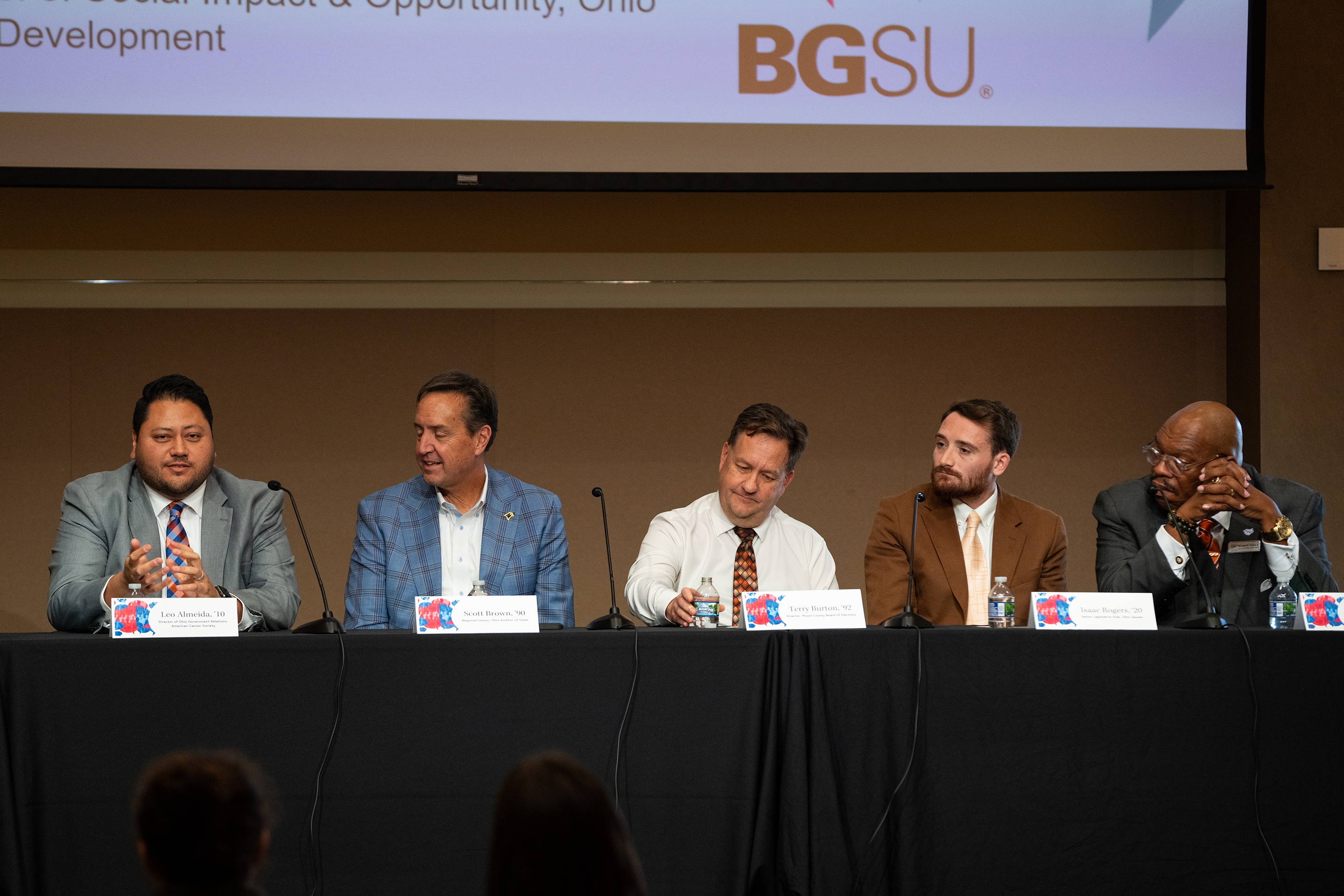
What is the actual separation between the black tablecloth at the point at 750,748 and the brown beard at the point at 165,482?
23.2 inches

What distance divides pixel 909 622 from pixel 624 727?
0.62 metres

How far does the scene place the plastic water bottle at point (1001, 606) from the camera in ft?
8.57

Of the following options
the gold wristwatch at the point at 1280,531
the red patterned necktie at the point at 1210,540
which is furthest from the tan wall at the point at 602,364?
the gold wristwatch at the point at 1280,531

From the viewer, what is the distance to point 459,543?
9.89ft

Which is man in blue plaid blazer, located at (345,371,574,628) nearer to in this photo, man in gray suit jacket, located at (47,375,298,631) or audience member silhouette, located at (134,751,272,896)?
man in gray suit jacket, located at (47,375,298,631)

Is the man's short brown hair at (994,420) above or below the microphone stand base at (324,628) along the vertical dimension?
above

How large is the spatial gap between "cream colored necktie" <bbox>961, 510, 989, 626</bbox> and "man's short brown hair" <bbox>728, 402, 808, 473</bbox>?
48 cm

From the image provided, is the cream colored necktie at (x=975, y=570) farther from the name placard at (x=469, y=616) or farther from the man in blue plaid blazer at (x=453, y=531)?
the name placard at (x=469, y=616)

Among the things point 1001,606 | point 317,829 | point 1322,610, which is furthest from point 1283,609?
point 317,829

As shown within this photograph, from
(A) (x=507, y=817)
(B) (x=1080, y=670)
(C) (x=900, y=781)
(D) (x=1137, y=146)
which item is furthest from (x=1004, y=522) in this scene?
(A) (x=507, y=817)

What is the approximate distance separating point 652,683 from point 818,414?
2.50 metres

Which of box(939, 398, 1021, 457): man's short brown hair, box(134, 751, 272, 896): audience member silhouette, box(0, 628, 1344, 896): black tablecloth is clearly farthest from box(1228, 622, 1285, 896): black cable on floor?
box(134, 751, 272, 896): audience member silhouette

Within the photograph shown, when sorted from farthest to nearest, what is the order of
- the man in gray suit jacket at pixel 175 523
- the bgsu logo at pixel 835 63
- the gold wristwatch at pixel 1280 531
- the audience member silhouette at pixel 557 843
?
the bgsu logo at pixel 835 63 < the gold wristwatch at pixel 1280 531 < the man in gray suit jacket at pixel 175 523 < the audience member silhouette at pixel 557 843

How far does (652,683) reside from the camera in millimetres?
2268
